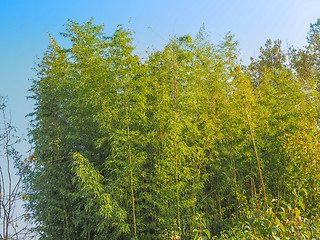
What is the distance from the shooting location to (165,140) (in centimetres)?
585

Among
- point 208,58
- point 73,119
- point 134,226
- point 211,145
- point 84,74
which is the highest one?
point 208,58

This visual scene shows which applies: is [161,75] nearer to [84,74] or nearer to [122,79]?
[122,79]

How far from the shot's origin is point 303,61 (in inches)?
568

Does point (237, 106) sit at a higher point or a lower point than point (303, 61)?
lower

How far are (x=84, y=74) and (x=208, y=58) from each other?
307cm

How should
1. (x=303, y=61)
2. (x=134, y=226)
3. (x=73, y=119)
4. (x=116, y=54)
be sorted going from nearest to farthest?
(x=134, y=226) < (x=116, y=54) < (x=73, y=119) < (x=303, y=61)

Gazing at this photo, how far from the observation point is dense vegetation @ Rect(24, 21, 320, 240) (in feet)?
19.4

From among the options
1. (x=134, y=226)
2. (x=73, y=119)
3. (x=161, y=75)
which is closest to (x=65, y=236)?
(x=134, y=226)

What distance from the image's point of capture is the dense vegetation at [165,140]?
19.4 feet

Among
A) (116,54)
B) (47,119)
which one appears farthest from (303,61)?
(47,119)

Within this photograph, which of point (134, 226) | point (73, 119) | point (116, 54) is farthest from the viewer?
point (73, 119)

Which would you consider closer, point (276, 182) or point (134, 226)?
point (134, 226)

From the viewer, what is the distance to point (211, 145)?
6.62 meters

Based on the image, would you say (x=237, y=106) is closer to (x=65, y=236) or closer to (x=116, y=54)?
(x=116, y=54)
